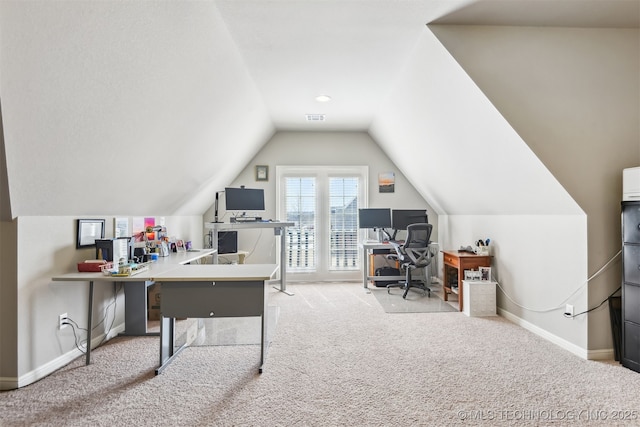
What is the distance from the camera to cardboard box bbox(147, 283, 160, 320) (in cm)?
365

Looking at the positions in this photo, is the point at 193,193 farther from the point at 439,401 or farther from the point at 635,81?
the point at 635,81

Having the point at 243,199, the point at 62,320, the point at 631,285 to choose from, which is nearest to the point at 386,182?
the point at 243,199

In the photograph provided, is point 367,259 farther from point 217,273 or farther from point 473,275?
point 217,273

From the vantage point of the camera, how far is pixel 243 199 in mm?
4887

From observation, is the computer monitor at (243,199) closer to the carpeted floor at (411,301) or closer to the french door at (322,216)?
the french door at (322,216)

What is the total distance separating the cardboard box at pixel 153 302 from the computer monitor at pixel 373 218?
3.08 meters

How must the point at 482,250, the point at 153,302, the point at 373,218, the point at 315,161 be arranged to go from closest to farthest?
the point at 153,302, the point at 482,250, the point at 373,218, the point at 315,161

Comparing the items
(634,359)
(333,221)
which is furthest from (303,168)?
(634,359)

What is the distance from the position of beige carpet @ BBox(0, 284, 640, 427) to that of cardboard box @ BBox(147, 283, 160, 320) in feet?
1.75

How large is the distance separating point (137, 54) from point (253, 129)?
2.53 m

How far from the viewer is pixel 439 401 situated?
6.82 feet

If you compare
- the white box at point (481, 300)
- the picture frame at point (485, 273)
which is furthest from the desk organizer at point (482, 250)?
the white box at point (481, 300)

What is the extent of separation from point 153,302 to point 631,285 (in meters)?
4.41

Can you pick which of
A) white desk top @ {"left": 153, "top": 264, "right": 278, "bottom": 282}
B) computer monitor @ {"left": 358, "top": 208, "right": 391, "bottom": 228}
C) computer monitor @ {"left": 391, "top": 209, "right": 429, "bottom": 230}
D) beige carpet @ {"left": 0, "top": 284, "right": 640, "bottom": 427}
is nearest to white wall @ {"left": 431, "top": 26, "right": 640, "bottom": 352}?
beige carpet @ {"left": 0, "top": 284, "right": 640, "bottom": 427}
